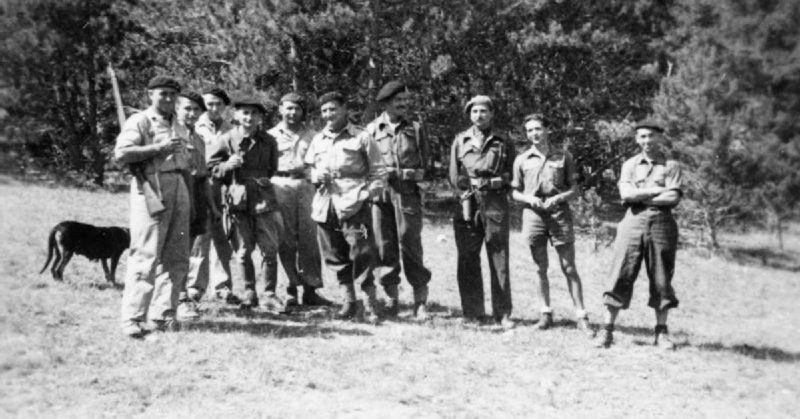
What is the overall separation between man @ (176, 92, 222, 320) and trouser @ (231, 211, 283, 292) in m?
0.43

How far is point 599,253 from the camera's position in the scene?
1611 cm

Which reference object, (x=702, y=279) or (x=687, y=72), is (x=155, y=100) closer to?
(x=702, y=279)

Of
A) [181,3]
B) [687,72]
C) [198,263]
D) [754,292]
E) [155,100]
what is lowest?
[754,292]

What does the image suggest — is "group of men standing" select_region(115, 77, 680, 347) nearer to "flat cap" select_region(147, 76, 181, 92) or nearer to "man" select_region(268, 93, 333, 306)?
"man" select_region(268, 93, 333, 306)

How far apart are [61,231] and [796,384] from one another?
7370 millimetres

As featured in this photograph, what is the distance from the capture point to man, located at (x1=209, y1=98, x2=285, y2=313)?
7246 millimetres

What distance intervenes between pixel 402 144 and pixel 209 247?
2222 millimetres

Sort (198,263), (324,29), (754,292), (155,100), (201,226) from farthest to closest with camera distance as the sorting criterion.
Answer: (324,29), (754,292), (198,263), (201,226), (155,100)

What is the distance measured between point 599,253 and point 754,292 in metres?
3.19

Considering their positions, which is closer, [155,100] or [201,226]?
[155,100]

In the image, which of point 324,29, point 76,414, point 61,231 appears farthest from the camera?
point 324,29

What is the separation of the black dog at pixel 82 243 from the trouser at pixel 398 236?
2.96 meters

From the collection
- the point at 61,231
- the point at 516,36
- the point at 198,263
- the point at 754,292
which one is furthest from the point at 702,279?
the point at 61,231

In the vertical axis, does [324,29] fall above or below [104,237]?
above
